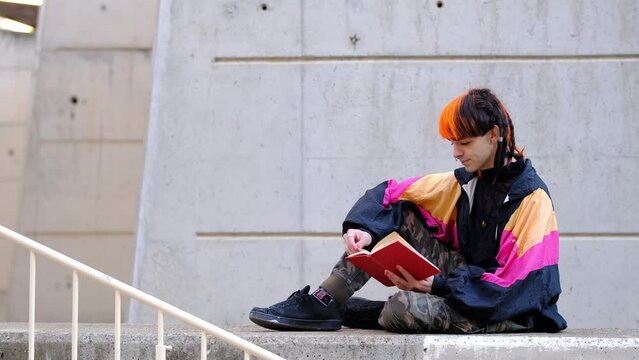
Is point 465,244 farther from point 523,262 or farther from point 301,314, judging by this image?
point 301,314

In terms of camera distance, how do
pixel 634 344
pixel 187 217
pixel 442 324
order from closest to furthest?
pixel 634 344
pixel 442 324
pixel 187 217

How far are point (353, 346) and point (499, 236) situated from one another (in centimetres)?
72

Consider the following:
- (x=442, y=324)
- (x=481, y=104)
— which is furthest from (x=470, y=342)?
(x=481, y=104)

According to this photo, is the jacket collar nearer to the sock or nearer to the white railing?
the sock

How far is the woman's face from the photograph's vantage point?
3730 millimetres

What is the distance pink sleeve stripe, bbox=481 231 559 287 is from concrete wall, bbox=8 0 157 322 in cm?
431

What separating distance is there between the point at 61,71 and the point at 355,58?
9.91 ft

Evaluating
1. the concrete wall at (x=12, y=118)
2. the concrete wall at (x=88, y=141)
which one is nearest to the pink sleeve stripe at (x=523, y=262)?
the concrete wall at (x=88, y=141)

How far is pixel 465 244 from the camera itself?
12.8ft

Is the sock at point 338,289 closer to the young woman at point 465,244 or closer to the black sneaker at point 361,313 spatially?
the young woman at point 465,244

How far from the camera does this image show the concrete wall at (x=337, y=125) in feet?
17.2

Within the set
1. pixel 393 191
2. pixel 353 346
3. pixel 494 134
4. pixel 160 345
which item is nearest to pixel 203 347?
pixel 160 345

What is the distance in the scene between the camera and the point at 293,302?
12.3 feet

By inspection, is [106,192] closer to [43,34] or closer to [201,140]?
[43,34]
